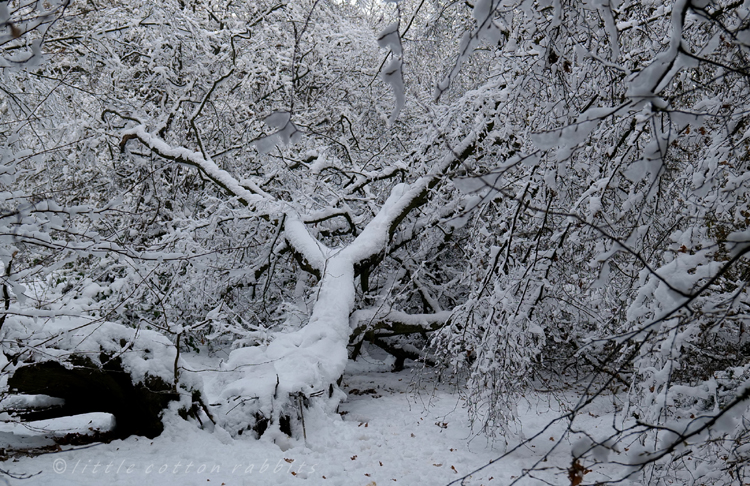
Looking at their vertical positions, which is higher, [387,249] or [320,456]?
[387,249]

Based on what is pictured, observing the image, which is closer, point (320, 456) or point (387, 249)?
point (320, 456)

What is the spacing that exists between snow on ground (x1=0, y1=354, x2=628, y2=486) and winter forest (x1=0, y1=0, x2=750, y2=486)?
32 mm

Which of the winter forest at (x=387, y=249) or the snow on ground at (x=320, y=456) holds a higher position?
A: the winter forest at (x=387, y=249)

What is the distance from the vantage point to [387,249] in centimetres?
672

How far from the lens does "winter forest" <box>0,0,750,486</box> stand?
6.41 ft

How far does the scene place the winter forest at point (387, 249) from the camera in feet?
6.41

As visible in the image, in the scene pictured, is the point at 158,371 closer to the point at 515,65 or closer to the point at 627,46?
the point at 515,65

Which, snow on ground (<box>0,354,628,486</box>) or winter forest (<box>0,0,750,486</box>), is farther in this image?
snow on ground (<box>0,354,628,486</box>)

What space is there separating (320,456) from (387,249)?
120 inches

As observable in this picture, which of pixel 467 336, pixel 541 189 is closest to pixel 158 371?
pixel 467 336

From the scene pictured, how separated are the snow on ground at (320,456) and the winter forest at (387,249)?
3cm

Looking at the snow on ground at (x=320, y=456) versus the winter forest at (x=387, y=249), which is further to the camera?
the snow on ground at (x=320, y=456)

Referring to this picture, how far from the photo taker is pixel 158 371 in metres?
4.32

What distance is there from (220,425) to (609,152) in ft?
13.1
